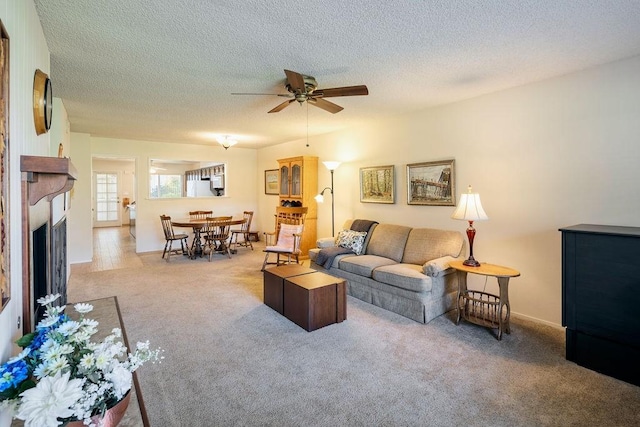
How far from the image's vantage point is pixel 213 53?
2643mm

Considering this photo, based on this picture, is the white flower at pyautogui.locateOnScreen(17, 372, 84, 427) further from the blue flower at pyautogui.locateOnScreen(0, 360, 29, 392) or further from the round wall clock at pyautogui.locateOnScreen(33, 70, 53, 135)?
the round wall clock at pyautogui.locateOnScreen(33, 70, 53, 135)

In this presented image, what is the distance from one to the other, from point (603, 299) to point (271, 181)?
6644 millimetres

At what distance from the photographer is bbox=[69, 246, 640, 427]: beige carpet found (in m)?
2.00

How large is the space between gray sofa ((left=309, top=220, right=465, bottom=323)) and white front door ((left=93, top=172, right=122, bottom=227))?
10.2m

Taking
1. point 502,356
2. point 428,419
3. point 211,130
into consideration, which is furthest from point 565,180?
point 211,130

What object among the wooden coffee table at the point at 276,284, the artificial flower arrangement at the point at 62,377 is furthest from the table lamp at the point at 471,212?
the artificial flower arrangement at the point at 62,377

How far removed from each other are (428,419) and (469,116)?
3.29 metres

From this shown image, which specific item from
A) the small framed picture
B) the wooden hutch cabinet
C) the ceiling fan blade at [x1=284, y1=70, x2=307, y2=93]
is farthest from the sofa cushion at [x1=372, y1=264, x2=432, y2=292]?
the small framed picture

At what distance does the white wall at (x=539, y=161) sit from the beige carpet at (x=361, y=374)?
31.3 inches

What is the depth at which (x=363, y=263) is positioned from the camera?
13.4 ft

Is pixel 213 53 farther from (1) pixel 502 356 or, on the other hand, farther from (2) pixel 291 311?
(1) pixel 502 356

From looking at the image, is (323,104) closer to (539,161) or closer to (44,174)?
(539,161)

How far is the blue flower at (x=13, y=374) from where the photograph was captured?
85cm

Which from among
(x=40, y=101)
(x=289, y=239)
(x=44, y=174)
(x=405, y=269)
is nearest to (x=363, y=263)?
(x=405, y=269)
